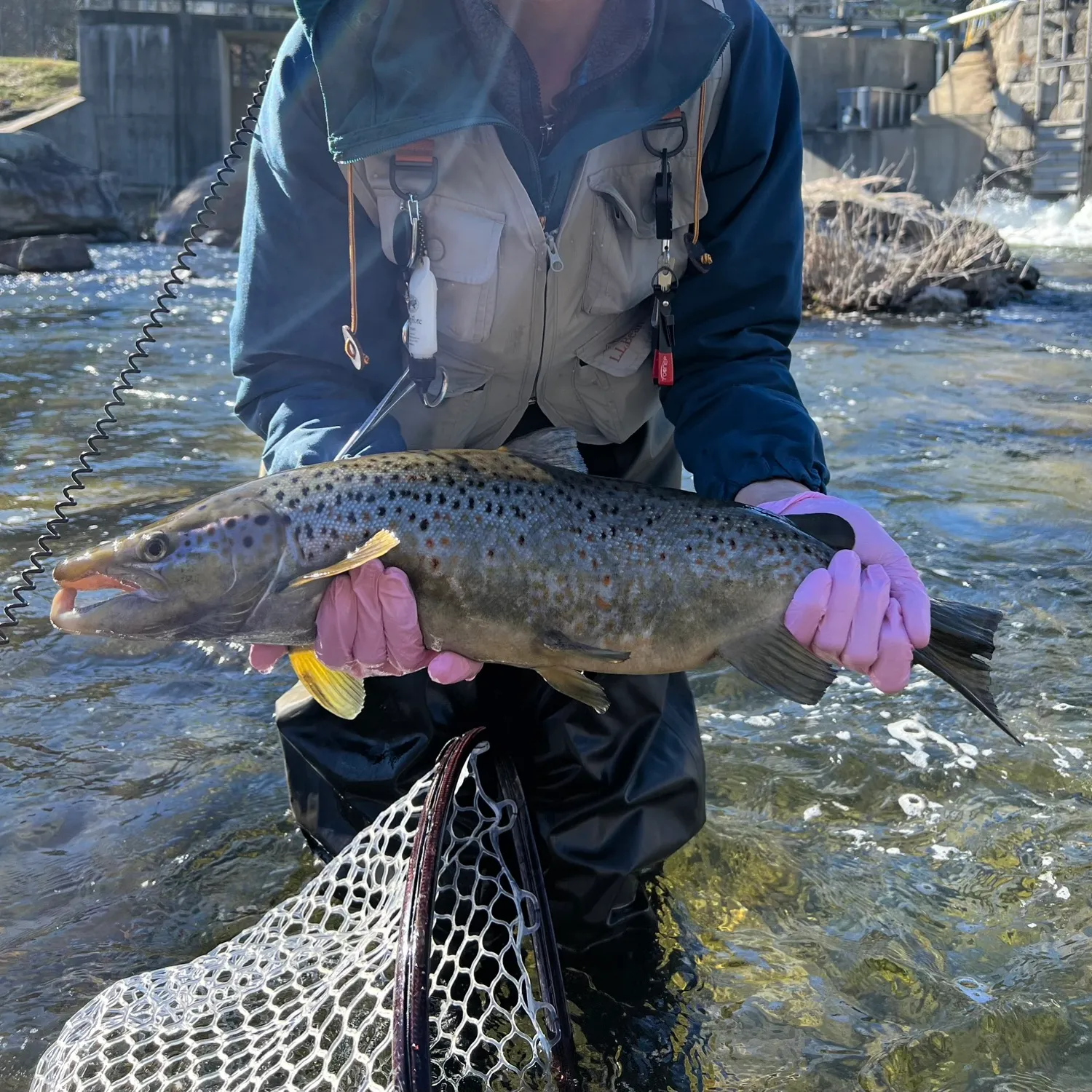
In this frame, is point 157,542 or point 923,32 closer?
point 157,542

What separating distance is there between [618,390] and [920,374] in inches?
301

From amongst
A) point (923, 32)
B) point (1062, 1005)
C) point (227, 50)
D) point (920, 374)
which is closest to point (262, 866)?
point (1062, 1005)

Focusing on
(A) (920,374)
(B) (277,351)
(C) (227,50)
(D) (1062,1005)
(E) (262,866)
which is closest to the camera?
(D) (1062,1005)

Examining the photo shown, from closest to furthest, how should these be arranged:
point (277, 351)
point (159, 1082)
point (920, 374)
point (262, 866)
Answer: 1. point (159, 1082)
2. point (277, 351)
3. point (262, 866)
4. point (920, 374)

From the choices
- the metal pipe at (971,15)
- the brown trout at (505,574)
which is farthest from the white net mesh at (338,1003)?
the metal pipe at (971,15)

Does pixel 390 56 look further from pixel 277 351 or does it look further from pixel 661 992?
pixel 661 992

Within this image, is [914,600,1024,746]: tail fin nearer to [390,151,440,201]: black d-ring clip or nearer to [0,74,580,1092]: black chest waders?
[0,74,580,1092]: black chest waders

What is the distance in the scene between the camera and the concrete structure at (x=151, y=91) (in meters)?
29.4

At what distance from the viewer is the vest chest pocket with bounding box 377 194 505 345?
261 cm

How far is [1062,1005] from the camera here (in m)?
2.60

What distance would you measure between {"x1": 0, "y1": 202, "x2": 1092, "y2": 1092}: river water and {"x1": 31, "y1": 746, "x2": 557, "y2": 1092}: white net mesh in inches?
12.2

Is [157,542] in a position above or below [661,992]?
above

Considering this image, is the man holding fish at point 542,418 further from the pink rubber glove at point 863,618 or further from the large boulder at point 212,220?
the large boulder at point 212,220

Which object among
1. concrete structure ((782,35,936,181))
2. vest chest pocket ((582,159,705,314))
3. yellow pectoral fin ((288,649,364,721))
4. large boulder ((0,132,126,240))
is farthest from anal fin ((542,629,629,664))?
concrete structure ((782,35,936,181))
